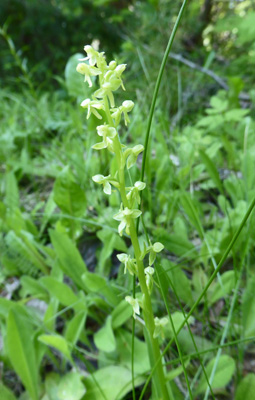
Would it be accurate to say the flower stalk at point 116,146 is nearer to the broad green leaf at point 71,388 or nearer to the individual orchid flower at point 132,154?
the individual orchid flower at point 132,154

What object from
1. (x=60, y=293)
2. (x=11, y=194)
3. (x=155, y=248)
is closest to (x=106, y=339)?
(x=60, y=293)

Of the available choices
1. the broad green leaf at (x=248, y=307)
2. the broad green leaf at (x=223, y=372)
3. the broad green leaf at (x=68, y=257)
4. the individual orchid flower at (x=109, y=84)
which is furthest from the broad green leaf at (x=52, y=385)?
the individual orchid flower at (x=109, y=84)

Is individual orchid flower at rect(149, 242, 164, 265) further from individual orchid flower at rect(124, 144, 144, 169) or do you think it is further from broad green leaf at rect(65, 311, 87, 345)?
broad green leaf at rect(65, 311, 87, 345)

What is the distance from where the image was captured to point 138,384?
0.63m

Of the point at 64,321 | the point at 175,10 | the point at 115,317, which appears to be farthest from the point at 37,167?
the point at 175,10

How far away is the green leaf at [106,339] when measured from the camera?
679 mm

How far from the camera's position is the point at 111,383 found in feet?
2.08

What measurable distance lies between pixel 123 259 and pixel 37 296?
1.86 feet

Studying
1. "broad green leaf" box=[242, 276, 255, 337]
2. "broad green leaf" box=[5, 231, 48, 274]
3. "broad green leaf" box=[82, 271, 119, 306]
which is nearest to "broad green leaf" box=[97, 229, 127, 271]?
"broad green leaf" box=[82, 271, 119, 306]

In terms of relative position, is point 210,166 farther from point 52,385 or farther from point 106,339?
point 52,385

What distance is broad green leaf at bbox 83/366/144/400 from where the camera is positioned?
A: 62 centimetres

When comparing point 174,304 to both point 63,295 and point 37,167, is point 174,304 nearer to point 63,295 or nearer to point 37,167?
point 63,295

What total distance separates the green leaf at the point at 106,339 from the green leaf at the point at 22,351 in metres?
0.15

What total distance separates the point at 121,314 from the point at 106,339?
0.06 metres
